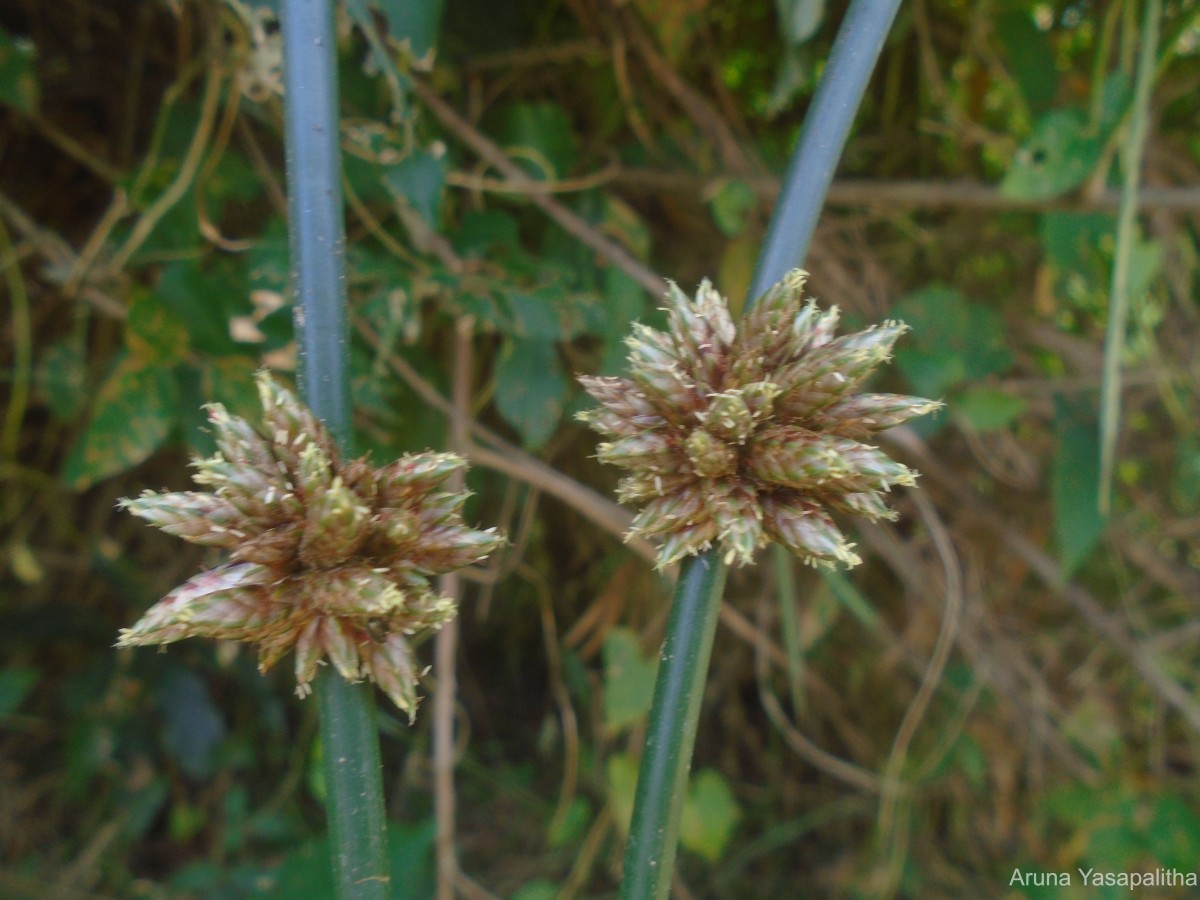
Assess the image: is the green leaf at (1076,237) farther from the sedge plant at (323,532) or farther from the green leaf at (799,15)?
the sedge plant at (323,532)

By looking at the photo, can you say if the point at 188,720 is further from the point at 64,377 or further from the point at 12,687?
the point at 64,377

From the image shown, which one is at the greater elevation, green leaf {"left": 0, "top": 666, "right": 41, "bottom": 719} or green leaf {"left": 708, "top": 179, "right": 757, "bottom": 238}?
green leaf {"left": 708, "top": 179, "right": 757, "bottom": 238}

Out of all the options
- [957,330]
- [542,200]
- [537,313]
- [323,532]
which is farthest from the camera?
[957,330]

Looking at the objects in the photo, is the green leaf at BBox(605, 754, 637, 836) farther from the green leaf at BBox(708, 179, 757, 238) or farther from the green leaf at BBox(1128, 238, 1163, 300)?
the green leaf at BBox(1128, 238, 1163, 300)

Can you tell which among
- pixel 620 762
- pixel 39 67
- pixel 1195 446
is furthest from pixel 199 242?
pixel 1195 446

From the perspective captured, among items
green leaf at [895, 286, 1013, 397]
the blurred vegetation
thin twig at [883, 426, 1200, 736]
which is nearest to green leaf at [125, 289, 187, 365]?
the blurred vegetation

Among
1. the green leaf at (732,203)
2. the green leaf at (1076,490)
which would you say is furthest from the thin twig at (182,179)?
the green leaf at (1076,490)

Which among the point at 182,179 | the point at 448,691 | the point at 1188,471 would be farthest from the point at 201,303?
the point at 1188,471
